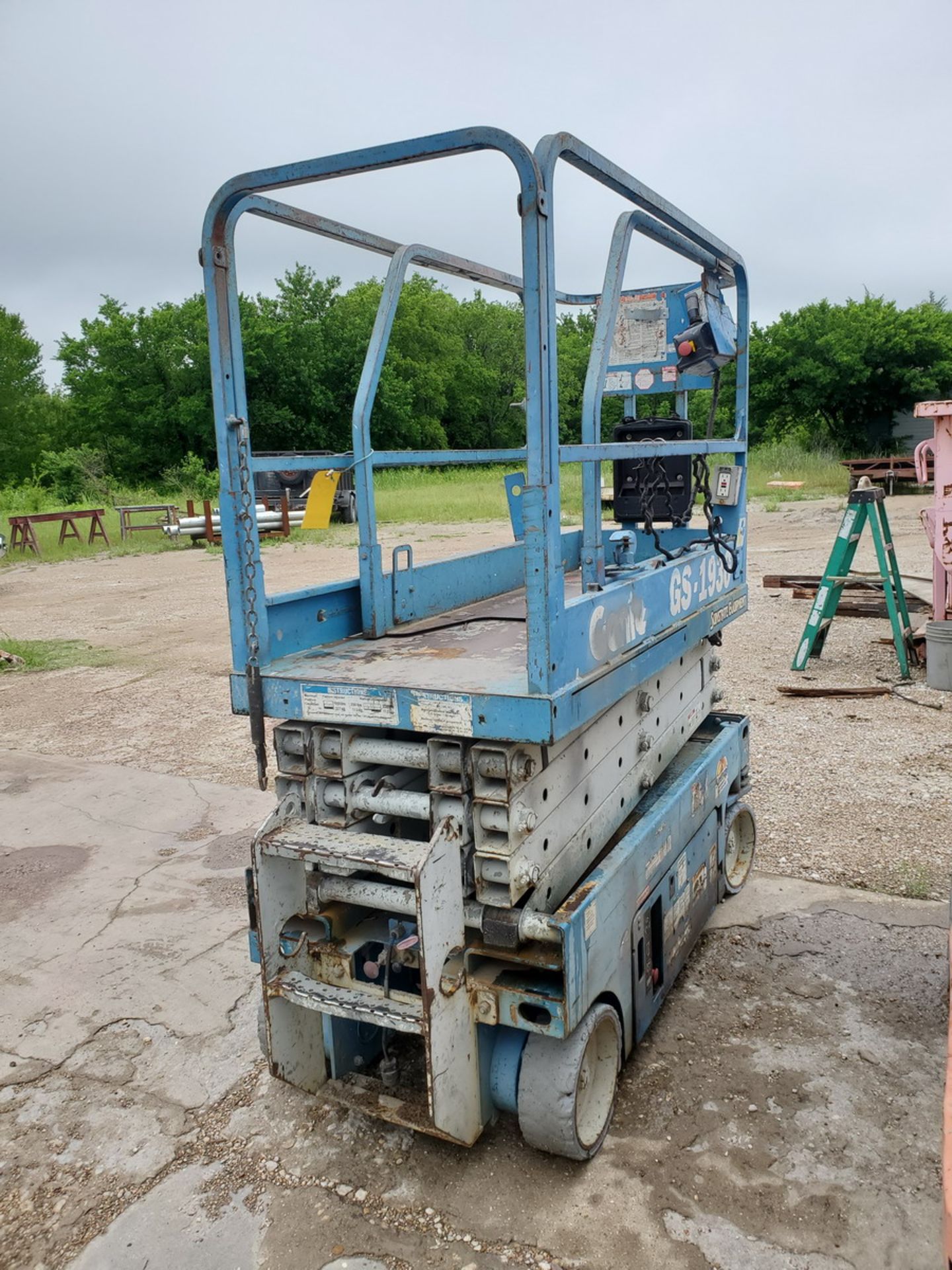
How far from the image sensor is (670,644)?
11.2 feet

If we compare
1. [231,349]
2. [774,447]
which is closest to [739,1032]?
[231,349]

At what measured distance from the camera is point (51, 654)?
1065 cm

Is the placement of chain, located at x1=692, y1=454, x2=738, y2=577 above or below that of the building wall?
below

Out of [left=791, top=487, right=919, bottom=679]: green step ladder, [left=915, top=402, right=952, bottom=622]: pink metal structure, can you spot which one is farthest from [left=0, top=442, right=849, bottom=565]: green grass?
[left=915, top=402, right=952, bottom=622]: pink metal structure

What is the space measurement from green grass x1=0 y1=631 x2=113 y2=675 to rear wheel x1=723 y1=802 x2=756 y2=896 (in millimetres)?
7628

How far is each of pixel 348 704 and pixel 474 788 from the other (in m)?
0.44

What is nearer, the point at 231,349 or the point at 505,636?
the point at 231,349

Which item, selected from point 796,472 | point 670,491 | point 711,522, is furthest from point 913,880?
point 796,472

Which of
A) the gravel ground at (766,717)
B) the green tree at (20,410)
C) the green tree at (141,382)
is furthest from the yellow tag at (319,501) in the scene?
the green tree at (20,410)

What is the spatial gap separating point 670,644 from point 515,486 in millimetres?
1336

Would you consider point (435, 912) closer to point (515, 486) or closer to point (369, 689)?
point (369, 689)

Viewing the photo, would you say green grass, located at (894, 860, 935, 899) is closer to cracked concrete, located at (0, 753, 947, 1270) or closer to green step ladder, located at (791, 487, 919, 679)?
cracked concrete, located at (0, 753, 947, 1270)

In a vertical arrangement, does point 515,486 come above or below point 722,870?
above

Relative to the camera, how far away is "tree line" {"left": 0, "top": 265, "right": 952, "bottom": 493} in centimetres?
3045
